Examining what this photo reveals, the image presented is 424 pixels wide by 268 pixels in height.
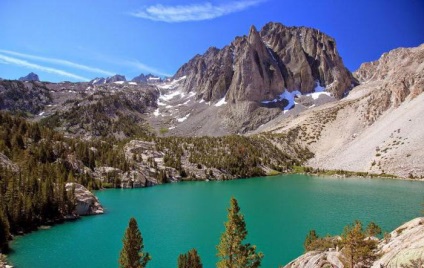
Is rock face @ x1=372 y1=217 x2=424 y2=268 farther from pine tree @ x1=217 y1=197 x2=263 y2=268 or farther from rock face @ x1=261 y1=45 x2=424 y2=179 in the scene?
rock face @ x1=261 y1=45 x2=424 y2=179

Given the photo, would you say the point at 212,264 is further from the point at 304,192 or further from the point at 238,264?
the point at 304,192

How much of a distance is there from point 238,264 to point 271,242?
61.7 ft

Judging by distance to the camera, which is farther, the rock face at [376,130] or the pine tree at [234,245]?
the rock face at [376,130]

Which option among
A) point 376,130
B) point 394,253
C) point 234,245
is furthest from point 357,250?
point 376,130

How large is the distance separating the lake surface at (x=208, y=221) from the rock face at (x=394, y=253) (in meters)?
13.2

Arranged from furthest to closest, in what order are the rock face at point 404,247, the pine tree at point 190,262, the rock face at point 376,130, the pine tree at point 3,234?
1. the rock face at point 376,130
2. the pine tree at point 3,234
3. the pine tree at point 190,262
4. the rock face at point 404,247

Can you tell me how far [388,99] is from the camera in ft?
472

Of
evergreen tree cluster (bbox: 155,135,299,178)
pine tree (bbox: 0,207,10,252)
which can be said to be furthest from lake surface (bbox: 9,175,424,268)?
evergreen tree cluster (bbox: 155,135,299,178)

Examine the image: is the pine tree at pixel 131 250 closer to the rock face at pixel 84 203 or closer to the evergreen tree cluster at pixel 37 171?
the evergreen tree cluster at pixel 37 171

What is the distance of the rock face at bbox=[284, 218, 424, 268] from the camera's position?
1686 centimetres

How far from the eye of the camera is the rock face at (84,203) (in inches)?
2557

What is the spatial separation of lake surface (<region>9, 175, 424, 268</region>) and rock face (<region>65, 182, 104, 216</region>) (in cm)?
279

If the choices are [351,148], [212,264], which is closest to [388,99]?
[351,148]

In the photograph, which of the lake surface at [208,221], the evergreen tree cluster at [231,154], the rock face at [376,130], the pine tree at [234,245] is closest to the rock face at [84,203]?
the lake surface at [208,221]
